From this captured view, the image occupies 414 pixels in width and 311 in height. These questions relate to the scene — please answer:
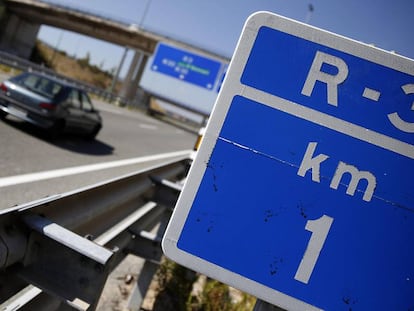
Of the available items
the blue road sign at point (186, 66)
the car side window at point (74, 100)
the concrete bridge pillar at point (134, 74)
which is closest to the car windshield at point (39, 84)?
the car side window at point (74, 100)

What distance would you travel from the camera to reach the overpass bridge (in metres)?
56.8

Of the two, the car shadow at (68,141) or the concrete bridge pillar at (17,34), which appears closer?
the car shadow at (68,141)

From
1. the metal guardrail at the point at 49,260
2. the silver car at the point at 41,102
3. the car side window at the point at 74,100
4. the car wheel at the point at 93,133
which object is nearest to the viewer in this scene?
the metal guardrail at the point at 49,260

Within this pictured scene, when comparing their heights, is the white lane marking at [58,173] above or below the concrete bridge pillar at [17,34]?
below

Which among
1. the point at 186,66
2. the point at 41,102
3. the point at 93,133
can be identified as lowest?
the point at 93,133

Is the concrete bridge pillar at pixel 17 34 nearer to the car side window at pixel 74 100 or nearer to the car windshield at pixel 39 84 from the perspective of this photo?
the car side window at pixel 74 100

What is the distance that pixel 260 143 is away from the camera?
148 cm

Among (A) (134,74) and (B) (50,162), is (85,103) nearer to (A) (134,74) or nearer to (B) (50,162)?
(B) (50,162)

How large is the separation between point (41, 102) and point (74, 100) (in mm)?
1416

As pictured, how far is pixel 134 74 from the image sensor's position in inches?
2454

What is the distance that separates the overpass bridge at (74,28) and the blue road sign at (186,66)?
8.06 metres

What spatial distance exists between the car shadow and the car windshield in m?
0.97

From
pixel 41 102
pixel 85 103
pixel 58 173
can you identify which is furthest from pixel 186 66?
pixel 58 173

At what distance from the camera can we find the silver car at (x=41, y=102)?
1054cm
